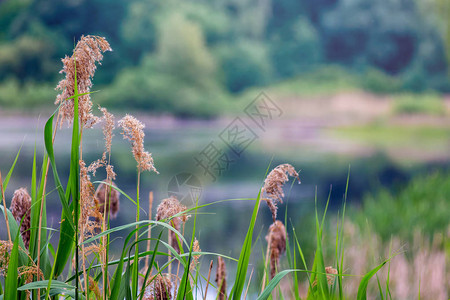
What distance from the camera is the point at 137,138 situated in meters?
0.62

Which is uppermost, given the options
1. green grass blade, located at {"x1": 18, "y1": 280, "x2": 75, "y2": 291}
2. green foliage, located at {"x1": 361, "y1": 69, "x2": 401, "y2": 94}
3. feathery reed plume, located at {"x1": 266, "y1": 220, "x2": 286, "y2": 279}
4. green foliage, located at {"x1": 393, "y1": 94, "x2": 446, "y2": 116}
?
green foliage, located at {"x1": 361, "y1": 69, "x2": 401, "y2": 94}

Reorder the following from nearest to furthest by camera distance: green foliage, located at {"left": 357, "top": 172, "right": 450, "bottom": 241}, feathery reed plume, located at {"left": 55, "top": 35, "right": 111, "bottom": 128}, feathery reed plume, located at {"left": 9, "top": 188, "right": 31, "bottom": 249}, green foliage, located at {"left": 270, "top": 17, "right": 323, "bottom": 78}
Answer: feathery reed plume, located at {"left": 55, "top": 35, "right": 111, "bottom": 128}, feathery reed plume, located at {"left": 9, "top": 188, "right": 31, "bottom": 249}, green foliage, located at {"left": 357, "top": 172, "right": 450, "bottom": 241}, green foliage, located at {"left": 270, "top": 17, "right": 323, "bottom": 78}

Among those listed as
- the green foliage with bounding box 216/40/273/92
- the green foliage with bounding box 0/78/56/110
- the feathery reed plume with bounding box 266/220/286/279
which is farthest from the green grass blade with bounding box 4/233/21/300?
the green foliage with bounding box 216/40/273/92

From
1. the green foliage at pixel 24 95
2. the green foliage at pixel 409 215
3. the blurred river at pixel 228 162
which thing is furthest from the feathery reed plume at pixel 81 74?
the green foliage at pixel 24 95

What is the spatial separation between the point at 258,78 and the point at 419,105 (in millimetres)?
5493

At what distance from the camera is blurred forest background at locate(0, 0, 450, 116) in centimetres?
1523

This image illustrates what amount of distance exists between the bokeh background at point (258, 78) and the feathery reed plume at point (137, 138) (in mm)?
11378

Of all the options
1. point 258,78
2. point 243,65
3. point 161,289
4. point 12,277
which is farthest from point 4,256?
point 243,65

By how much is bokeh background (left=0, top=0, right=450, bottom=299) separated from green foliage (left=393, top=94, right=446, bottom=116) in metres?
0.04

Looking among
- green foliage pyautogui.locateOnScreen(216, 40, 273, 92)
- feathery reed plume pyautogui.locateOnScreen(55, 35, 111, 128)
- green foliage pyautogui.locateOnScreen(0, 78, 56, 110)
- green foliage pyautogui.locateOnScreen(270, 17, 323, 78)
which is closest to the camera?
feathery reed plume pyautogui.locateOnScreen(55, 35, 111, 128)

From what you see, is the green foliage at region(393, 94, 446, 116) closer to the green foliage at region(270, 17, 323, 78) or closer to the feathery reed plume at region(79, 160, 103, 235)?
the green foliage at region(270, 17, 323, 78)

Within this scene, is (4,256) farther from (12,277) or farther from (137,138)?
(137,138)

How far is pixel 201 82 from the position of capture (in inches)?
647

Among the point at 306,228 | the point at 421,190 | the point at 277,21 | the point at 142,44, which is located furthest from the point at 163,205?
the point at 277,21
